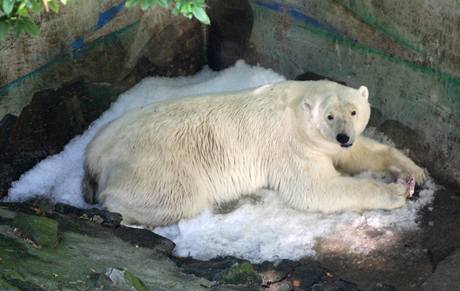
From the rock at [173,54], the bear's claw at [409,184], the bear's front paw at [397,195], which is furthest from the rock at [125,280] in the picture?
the rock at [173,54]

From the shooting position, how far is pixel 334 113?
5094mm

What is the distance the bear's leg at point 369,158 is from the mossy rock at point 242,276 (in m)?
1.58

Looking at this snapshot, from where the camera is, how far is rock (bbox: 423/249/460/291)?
4652 millimetres

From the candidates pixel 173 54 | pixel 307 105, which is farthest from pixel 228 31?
pixel 307 105

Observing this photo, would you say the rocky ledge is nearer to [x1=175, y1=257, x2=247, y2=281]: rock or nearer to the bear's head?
[x1=175, y1=257, x2=247, y2=281]: rock

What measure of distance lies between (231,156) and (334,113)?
901 mm

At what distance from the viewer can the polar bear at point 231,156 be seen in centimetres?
527

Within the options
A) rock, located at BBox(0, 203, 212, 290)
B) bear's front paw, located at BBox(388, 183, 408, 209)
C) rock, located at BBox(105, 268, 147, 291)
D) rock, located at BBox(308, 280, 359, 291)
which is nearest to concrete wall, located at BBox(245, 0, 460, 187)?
bear's front paw, located at BBox(388, 183, 408, 209)

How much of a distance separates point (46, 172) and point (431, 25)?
10.5 feet

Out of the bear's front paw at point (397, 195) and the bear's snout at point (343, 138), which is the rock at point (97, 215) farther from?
the bear's front paw at point (397, 195)

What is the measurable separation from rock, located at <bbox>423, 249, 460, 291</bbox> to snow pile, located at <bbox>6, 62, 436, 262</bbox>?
0.39m

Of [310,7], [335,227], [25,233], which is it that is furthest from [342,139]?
[25,233]

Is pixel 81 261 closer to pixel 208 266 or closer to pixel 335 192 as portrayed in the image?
pixel 208 266

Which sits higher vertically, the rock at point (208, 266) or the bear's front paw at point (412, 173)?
the bear's front paw at point (412, 173)
